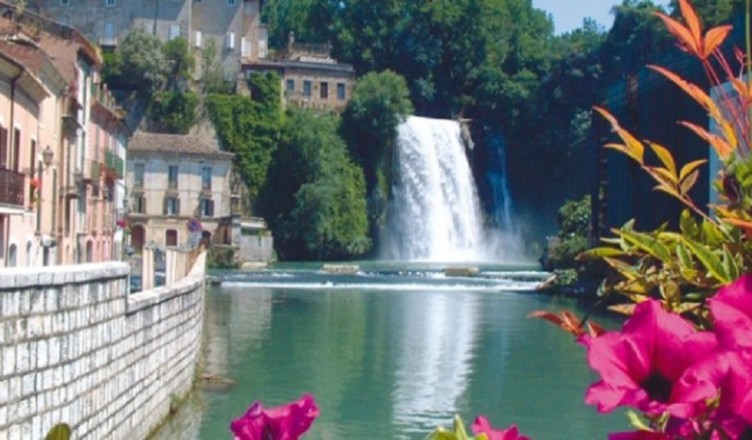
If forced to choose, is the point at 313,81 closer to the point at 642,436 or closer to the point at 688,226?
the point at 688,226

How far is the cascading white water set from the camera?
7044 centimetres

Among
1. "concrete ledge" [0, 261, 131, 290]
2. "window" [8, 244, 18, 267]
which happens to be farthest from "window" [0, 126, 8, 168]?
"concrete ledge" [0, 261, 131, 290]

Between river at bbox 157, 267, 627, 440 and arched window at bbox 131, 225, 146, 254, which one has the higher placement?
arched window at bbox 131, 225, 146, 254

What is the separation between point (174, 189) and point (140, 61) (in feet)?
22.9

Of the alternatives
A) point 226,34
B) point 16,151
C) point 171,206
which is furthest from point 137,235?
point 16,151

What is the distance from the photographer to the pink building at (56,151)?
21.7 meters

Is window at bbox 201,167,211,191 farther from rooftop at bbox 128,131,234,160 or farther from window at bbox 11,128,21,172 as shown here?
window at bbox 11,128,21,172

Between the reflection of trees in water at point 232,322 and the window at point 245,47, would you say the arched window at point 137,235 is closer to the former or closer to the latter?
the window at point 245,47

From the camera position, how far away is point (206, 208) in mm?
66875

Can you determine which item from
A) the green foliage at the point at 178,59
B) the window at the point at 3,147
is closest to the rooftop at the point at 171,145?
the green foliage at the point at 178,59

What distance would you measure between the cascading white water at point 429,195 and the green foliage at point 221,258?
11.1m

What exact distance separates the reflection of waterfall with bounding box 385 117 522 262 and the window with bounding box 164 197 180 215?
11.8 metres

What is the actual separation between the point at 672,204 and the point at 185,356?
738 inches

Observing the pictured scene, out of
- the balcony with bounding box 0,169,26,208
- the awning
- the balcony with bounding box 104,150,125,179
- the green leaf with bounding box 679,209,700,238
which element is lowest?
the green leaf with bounding box 679,209,700,238
